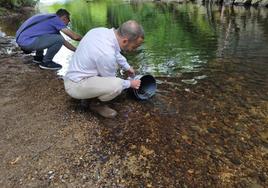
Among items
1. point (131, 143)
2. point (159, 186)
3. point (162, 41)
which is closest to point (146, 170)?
point (159, 186)

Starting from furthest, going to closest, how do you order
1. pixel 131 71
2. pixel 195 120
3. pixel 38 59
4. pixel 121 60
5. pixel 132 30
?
pixel 38 59 → pixel 131 71 → pixel 195 120 → pixel 121 60 → pixel 132 30

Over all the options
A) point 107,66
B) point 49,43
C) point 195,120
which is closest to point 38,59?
point 49,43

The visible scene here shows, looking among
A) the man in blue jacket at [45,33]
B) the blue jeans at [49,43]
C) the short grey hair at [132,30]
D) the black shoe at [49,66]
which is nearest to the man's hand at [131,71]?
the short grey hair at [132,30]

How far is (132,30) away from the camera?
5328mm

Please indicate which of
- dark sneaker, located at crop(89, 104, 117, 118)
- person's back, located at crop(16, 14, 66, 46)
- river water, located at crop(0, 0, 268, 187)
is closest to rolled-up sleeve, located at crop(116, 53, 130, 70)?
dark sneaker, located at crop(89, 104, 117, 118)

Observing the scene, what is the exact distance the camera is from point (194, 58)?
11.2 metres

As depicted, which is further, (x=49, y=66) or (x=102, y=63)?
(x=49, y=66)

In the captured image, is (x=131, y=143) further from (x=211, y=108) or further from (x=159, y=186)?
(x=211, y=108)

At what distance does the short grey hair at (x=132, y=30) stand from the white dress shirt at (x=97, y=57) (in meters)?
0.23

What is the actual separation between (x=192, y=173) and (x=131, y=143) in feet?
3.73

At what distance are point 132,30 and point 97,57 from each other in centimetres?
71

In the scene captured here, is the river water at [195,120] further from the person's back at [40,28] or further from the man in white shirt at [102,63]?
the person's back at [40,28]

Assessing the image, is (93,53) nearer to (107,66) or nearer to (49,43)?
(107,66)

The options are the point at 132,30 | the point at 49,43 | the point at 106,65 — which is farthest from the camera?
the point at 49,43
